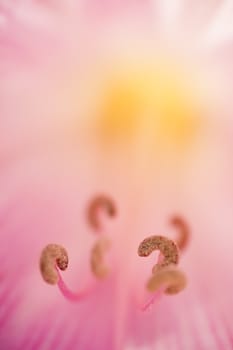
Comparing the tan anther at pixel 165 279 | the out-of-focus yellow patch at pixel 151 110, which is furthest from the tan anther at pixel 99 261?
the out-of-focus yellow patch at pixel 151 110

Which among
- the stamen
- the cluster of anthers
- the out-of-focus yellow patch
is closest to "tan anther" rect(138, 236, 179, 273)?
the cluster of anthers

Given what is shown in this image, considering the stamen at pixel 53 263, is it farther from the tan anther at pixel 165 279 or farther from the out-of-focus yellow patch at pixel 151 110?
the out-of-focus yellow patch at pixel 151 110

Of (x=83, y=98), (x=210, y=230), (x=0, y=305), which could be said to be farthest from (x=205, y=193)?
(x=0, y=305)

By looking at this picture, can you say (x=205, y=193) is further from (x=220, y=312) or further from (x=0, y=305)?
(x=0, y=305)

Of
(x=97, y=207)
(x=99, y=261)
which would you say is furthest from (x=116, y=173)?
(x=99, y=261)

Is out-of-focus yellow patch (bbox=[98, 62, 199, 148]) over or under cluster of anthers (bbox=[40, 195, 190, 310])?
over

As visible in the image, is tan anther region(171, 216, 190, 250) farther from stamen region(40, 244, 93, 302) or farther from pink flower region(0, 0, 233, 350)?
stamen region(40, 244, 93, 302)
